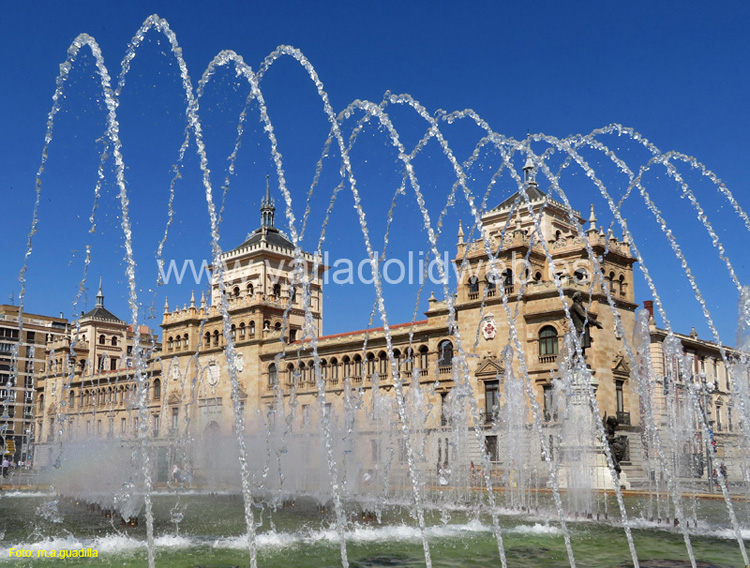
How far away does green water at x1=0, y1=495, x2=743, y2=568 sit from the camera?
12031mm

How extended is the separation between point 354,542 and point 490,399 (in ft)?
95.8

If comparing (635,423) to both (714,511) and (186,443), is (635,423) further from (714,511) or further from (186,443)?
(186,443)

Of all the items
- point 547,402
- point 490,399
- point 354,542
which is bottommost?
point 354,542

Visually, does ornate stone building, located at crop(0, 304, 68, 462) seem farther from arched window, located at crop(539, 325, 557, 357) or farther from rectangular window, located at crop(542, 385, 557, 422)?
rectangular window, located at crop(542, 385, 557, 422)

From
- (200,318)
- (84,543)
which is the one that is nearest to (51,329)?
(200,318)

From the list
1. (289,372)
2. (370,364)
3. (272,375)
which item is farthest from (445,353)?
(272,375)

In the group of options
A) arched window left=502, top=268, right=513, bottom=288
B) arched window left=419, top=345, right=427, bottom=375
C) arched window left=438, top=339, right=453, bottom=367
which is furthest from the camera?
arched window left=419, top=345, right=427, bottom=375

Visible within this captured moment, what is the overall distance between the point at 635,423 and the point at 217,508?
2810cm

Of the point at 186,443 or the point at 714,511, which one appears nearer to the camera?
the point at 714,511

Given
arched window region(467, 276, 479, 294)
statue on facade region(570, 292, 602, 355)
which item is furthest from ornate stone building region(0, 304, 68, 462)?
statue on facade region(570, 292, 602, 355)

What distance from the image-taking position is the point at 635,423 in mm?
43031

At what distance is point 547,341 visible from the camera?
1631 inches

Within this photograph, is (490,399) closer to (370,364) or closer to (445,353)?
(445,353)

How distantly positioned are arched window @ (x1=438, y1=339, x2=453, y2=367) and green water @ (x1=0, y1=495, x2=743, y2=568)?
26.9m
